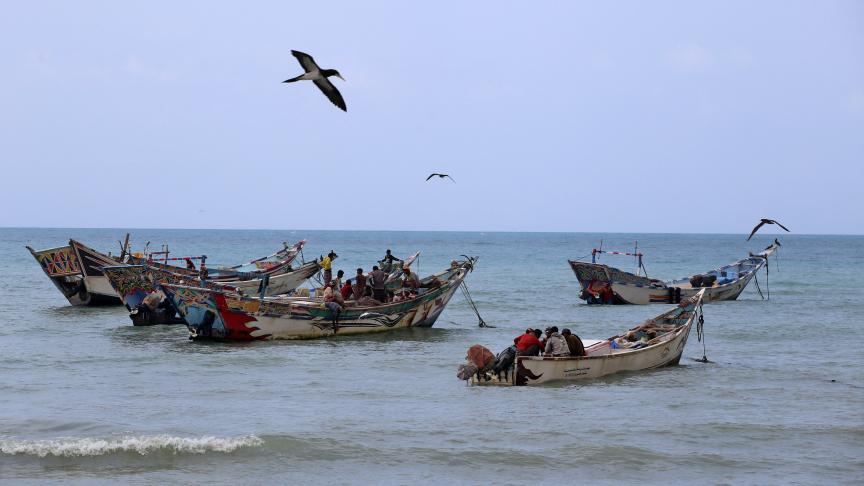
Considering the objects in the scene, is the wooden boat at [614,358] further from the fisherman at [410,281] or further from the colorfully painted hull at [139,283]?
the colorfully painted hull at [139,283]

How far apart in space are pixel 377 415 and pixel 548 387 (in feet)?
11.0

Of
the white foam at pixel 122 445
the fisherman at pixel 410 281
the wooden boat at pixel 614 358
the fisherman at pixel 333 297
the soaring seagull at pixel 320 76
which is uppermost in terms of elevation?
the soaring seagull at pixel 320 76

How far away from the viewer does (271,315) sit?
21672mm

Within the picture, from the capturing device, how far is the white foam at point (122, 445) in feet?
40.0

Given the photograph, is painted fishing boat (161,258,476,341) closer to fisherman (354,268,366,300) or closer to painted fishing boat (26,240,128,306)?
fisherman (354,268,366,300)

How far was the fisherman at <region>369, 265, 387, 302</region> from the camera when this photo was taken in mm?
23812

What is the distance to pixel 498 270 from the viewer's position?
211 feet

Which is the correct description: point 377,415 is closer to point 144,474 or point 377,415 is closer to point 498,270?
point 144,474

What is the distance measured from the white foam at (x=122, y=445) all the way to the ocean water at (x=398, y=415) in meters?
0.02

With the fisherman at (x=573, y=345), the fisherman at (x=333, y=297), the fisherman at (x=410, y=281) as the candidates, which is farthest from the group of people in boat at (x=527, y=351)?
the fisherman at (x=410, y=281)

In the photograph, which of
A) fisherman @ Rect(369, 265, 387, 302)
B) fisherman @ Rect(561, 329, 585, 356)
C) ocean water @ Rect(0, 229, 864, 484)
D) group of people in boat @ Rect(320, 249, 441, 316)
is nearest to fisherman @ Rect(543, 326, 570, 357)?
fisherman @ Rect(561, 329, 585, 356)

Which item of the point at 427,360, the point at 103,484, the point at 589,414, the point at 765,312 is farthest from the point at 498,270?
the point at 103,484

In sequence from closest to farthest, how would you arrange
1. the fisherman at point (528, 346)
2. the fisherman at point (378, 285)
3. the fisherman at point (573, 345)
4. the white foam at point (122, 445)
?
1. the white foam at point (122, 445)
2. the fisherman at point (528, 346)
3. the fisherman at point (573, 345)
4. the fisherman at point (378, 285)

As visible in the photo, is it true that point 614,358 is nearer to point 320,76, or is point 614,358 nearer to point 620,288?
point 320,76
